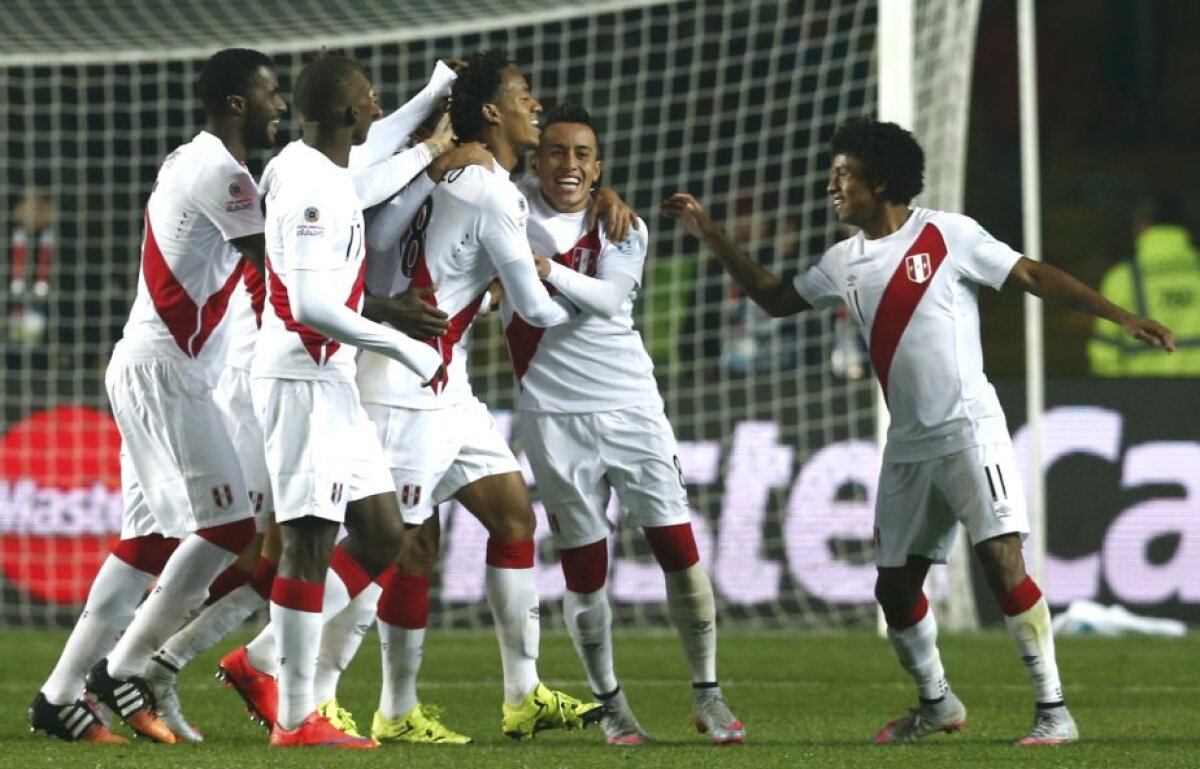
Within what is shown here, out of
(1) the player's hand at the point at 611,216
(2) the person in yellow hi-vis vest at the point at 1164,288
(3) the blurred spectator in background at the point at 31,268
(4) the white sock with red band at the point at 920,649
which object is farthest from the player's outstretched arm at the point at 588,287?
(2) the person in yellow hi-vis vest at the point at 1164,288

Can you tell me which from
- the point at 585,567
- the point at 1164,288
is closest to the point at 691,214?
the point at 585,567

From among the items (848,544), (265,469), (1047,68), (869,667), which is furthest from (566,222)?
(1047,68)

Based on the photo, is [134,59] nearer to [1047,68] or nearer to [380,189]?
[380,189]

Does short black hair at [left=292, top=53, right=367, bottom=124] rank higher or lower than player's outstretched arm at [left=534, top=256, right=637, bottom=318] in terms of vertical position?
higher

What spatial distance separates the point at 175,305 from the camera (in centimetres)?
644

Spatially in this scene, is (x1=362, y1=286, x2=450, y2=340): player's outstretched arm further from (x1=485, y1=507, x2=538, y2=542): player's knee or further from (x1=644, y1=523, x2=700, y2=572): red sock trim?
(x1=644, y1=523, x2=700, y2=572): red sock trim

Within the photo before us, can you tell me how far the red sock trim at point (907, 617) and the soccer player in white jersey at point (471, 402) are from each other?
932 mm

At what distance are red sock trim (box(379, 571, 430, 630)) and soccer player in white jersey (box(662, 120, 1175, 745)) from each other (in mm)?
1346

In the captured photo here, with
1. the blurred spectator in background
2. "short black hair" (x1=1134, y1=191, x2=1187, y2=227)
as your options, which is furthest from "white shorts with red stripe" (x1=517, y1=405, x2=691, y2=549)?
"short black hair" (x1=1134, y1=191, x2=1187, y2=227)

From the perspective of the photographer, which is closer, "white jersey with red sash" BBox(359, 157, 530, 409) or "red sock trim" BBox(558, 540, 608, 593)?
"white jersey with red sash" BBox(359, 157, 530, 409)

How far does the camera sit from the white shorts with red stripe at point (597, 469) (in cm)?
668

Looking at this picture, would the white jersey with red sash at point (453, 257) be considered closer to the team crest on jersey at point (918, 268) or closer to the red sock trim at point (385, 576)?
the red sock trim at point (385, 576)

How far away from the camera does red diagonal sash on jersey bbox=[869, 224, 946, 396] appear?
651 cm

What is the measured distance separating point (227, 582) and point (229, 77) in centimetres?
156
